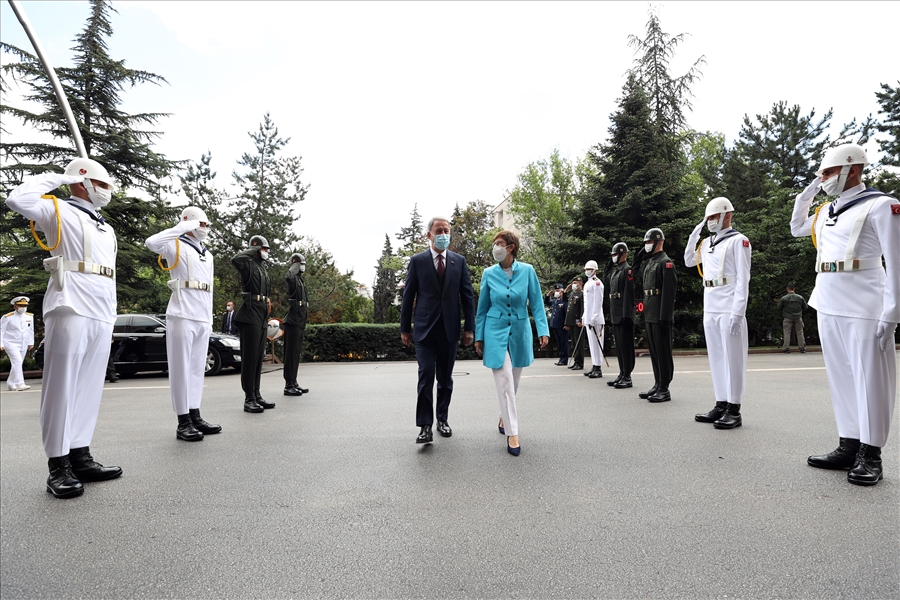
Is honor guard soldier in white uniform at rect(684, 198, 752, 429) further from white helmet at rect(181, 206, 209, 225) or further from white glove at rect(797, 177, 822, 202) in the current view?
white helmet at rect(181, 206, 209, 225)

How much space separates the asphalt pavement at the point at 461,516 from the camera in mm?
2650

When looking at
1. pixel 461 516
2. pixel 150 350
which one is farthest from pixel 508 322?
pixel 150 350

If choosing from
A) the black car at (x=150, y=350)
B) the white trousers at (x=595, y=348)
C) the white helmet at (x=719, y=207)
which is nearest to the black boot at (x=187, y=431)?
the white helmet at (x=719, y=207)

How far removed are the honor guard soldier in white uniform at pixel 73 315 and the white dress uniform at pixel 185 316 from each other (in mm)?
1342

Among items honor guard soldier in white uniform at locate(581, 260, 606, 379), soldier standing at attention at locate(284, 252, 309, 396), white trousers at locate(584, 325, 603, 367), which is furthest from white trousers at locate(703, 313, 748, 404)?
soldier standing at attention at locate(284, 252, 309, 396)

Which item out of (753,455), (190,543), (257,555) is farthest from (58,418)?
(753,455)

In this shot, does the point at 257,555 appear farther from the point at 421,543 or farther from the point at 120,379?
the point at 120,379

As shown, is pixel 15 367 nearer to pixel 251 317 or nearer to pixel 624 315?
pixel 251 317

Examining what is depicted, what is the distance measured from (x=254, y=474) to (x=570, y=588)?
2.94 m

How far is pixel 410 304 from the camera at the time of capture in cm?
557

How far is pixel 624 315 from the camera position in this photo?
9.55 metres

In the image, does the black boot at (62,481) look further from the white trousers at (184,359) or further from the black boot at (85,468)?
the white trousers at (184,359)

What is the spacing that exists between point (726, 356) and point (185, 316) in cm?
608

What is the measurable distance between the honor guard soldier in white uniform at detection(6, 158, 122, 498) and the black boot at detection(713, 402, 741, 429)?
5.95 m
